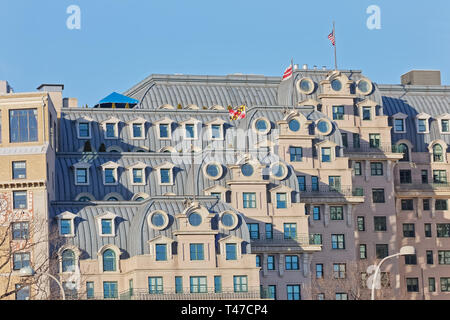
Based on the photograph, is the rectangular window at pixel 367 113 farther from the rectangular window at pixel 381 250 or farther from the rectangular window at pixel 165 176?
the rectangular window at pixel 165 176

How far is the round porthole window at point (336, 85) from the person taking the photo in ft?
443

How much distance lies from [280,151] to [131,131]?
55.7 feet

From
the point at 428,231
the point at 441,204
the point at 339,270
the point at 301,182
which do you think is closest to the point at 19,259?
the point at 301,182

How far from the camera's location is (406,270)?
449 feet

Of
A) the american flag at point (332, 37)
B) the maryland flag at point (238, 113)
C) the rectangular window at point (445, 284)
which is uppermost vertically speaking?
the american flag at point (332, 37)

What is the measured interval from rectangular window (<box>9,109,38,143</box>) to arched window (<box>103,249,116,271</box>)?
44.3 ft

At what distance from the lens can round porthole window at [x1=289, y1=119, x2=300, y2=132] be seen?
12612cm

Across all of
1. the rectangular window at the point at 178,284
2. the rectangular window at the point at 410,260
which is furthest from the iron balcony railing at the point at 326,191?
the rectangular window at the point at 178,284

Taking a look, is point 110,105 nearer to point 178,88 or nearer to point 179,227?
point 178,88

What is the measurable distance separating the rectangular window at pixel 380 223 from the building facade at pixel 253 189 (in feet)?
0.54

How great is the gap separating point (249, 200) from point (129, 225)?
47.1 feet

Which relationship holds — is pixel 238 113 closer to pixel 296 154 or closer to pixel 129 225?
pixel 296 154

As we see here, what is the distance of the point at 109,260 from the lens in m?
109

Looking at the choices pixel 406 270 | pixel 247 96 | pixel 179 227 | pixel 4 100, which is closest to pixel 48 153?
pixel 4 100
